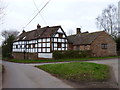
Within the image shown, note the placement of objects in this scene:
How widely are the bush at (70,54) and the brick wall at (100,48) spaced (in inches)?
82.4

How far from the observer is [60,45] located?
34.8m

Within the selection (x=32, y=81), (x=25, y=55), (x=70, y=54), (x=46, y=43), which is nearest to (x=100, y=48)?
(x=70, y=54)

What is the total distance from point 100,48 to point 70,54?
7719 mm

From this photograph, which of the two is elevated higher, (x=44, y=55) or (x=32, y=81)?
(x=44, y=55)

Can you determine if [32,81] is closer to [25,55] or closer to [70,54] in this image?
[70,54]

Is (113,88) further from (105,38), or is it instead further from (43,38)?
(105,38)

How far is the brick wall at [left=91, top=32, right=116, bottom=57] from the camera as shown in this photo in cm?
3536

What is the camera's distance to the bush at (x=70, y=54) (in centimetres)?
3193

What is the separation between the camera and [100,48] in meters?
36.2

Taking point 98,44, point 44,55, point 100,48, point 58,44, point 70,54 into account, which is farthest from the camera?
point 100,48

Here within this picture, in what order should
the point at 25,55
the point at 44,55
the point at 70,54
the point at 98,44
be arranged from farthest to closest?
the point at 25,55 < the point at 98,44 < the point at 44,55 < the point at 70,54

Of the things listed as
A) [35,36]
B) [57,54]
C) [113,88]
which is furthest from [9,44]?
[113,88]

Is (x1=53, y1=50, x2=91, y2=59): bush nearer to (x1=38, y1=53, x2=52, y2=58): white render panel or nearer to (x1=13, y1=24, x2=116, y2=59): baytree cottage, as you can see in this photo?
(x1=13, y1=24, x2=116, y2=59): baytree cottage

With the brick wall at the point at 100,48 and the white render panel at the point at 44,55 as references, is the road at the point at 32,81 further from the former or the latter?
the brick wall at the point at 100,48
